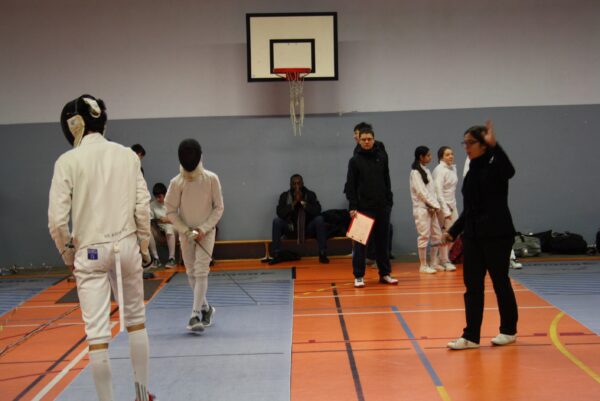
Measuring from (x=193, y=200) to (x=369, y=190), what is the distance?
245cm

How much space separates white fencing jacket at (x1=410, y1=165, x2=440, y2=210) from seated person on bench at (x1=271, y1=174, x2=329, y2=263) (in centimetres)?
184

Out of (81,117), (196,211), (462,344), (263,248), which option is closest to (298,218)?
(263,248)

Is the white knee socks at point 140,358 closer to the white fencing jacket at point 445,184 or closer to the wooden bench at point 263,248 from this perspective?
the white fencing jacket at point 445,184

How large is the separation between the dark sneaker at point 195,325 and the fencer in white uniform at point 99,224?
2.00m

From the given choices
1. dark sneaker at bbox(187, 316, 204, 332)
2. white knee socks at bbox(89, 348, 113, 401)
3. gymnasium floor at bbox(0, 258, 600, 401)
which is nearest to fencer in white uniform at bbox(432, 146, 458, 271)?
gymnasium floor at bbox(0, 258, 600, 401)

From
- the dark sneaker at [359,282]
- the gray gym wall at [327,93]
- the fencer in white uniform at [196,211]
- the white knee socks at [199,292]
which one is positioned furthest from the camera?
the gray gym wall at [327,93]

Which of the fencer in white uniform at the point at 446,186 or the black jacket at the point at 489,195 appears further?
the fencer in white uniform at the point at 446,186

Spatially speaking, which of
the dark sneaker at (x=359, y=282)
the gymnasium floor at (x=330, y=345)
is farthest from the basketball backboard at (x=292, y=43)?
the dark sneaker at (x=359, y=282)

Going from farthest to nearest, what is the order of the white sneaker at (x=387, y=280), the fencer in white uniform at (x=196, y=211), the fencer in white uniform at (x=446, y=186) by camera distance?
the fencer in white uniform at (x=446, y=186) < the white sneaker at (x=387, y=280) < the fencer in white uniform at (x=196, y=211)

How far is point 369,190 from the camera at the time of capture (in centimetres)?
743

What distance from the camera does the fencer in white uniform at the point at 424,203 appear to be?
836cm

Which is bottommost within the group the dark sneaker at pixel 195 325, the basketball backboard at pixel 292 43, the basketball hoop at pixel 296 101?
the dark sneaker at pixel 195 325

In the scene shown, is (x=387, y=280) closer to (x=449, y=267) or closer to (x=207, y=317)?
(x=449, y=267)

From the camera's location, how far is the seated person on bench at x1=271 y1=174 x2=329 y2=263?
390 inches
